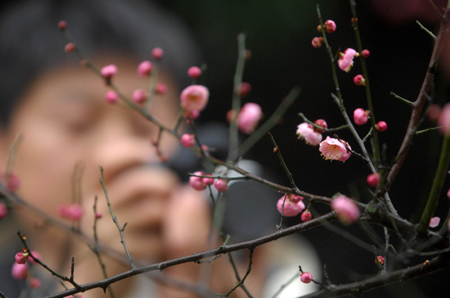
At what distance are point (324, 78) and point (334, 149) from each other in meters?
0.55

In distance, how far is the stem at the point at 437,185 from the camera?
0.50ft

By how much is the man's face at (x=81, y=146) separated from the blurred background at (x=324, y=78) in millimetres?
204

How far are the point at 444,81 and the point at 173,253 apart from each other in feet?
1.30

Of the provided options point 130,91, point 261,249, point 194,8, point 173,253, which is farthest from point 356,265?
point 194,8

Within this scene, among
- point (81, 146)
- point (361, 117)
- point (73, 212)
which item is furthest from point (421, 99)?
point (81, 146)

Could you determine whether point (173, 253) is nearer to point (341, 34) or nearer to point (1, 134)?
point (1, 134)

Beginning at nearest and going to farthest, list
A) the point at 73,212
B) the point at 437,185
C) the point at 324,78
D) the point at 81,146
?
1. the point at 437,185
2. the point at 73,212
3. the point at 81,146
4. the point at 324,78

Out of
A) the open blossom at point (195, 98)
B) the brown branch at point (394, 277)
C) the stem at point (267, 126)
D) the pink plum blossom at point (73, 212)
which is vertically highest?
the open blossom at point (195, 98)

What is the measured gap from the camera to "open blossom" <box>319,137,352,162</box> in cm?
20

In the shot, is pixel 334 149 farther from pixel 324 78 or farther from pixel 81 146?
pixel 324 78

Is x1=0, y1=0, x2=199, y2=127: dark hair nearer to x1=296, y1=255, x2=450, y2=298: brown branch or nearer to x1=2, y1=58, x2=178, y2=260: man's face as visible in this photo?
x1=2, y1=58, x2=178, y2=260: man's face

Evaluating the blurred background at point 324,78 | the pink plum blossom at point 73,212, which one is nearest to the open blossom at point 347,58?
the blurred background at point 324,78

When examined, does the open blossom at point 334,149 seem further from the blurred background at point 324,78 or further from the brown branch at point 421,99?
the blurred background at point 324,78

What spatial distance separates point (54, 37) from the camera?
0.62 metres
